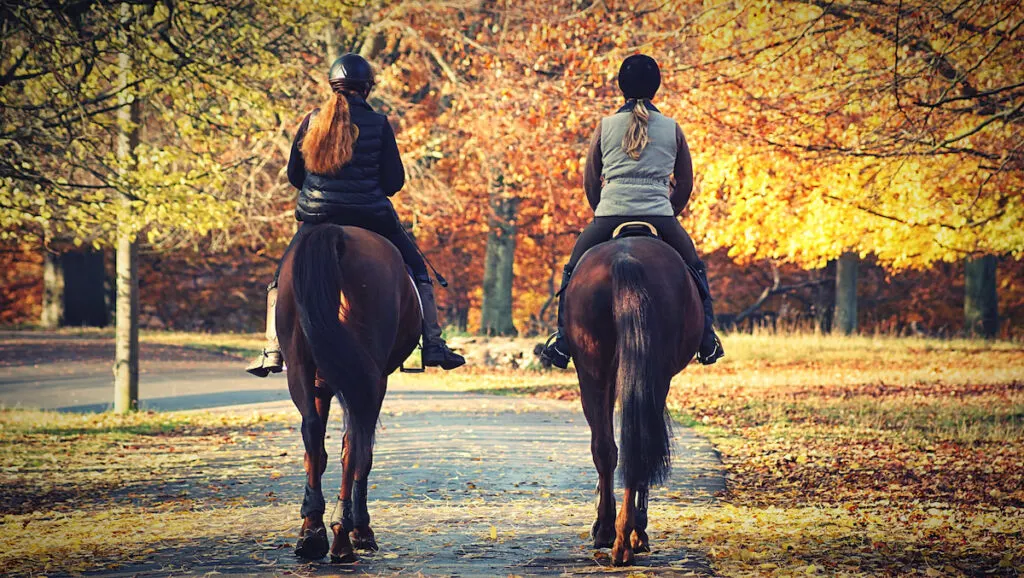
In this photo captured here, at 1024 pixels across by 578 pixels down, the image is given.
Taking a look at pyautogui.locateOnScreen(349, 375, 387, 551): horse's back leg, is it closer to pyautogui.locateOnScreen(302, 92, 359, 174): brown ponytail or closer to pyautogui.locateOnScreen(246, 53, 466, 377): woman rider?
pyautogui.locateOnScreen(246, 53, 466, 377): woman rider

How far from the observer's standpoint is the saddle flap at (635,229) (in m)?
7.07

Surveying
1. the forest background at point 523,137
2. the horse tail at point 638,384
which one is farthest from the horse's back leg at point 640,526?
the forest background at point 523,137

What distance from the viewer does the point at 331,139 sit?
6.93m

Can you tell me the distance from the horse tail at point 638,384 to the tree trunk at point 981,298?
2477cm

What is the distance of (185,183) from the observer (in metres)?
13.1

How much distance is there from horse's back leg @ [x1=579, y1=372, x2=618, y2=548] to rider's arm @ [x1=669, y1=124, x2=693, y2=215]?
1.34 meters

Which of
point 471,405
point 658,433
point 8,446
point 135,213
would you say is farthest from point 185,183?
point 658,433

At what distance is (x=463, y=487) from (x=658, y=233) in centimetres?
305

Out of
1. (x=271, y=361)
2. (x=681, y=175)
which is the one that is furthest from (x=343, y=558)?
(x=681, y=175)

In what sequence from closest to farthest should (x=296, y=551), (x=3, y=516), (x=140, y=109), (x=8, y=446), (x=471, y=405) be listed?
1. (x=296, y=551)
2. (x=3, y=516)
3. (x=8, y=446)
4. (x=140, y=109)
5. (x=471, y=405)

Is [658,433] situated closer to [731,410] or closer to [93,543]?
[93,543]

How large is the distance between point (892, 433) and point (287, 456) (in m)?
6.59

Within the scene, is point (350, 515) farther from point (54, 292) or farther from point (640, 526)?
point (54, 292)

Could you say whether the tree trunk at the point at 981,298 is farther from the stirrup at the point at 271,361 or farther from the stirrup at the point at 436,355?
the stirrup at the point at 271,361
